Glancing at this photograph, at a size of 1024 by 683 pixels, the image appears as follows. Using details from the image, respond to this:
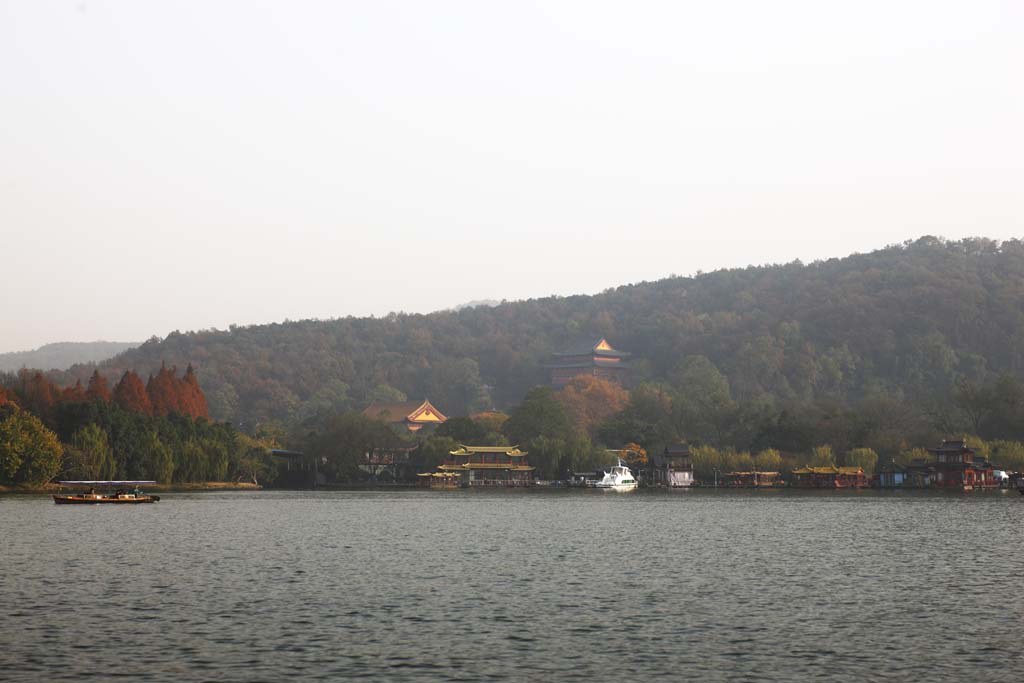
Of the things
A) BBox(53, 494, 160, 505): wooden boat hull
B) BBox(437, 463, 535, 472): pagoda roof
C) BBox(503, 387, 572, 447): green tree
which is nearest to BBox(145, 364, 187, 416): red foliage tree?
BBox(437, 463, 535, 472): pagoda roof

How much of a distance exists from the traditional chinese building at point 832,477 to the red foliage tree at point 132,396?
216 feet

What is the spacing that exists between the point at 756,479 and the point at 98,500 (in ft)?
232

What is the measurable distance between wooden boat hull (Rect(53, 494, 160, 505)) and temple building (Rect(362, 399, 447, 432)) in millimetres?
82672

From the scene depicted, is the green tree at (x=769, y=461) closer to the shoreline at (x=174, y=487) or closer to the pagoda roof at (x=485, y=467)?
the pagoda roof at (x=485, y=467)

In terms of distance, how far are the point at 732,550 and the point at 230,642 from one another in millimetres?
26784

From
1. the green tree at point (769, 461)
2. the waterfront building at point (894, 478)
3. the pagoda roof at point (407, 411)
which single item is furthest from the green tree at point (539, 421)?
the waterfront building at point (894, 478)

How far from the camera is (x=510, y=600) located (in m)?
32.8

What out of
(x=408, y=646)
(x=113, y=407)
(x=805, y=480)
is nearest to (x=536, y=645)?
(x=408, y=646)

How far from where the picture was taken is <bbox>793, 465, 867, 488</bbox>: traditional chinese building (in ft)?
391

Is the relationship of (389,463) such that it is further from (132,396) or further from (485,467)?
(132,396)

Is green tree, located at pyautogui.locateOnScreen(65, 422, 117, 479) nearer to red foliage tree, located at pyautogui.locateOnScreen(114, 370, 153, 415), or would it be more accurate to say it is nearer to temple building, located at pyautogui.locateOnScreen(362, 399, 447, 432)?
red foliage tree, located at pyautogui.locateOnScreen(114, 370, 153, 415)

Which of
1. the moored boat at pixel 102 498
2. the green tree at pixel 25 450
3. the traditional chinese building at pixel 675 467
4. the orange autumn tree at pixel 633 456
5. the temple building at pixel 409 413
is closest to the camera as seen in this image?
the moored boat at pixel 102 498

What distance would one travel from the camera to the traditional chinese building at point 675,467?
132 metres

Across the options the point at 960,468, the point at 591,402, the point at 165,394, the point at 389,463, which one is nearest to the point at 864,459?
the point at 960,468
